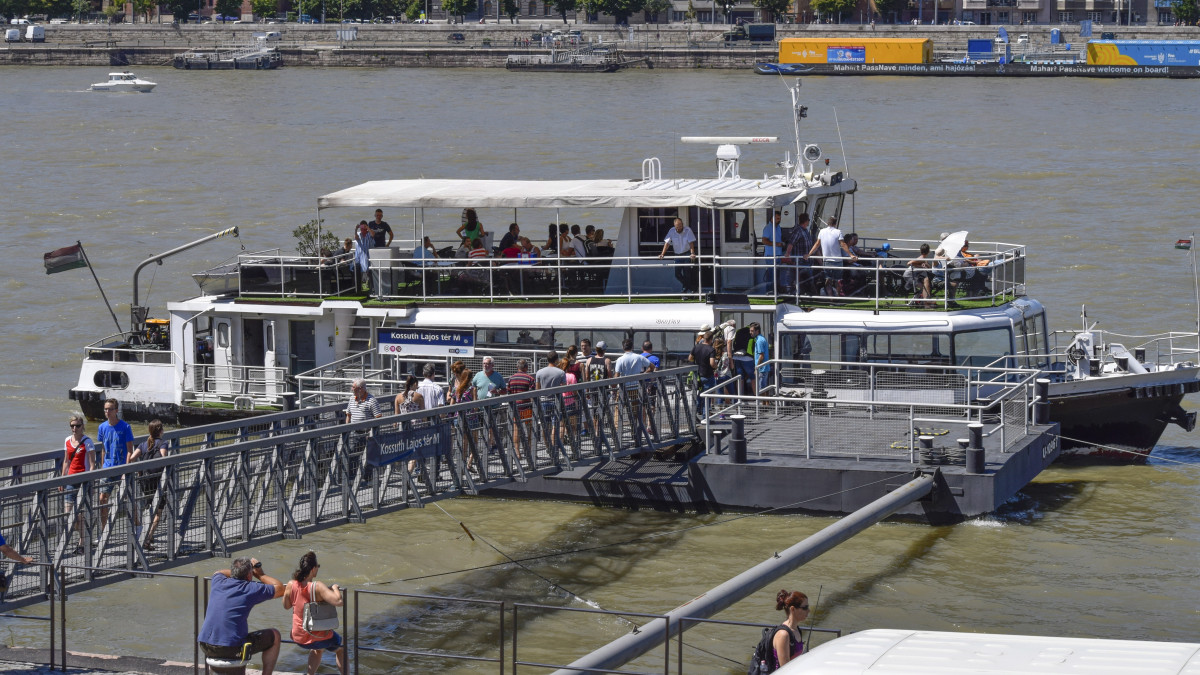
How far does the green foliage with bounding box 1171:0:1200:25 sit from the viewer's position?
5231 inches

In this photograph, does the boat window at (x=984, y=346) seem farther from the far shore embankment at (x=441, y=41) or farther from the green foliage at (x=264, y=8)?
the green foliage at (x=264, y=8)

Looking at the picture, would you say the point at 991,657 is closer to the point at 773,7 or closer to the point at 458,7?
the point at 773,7

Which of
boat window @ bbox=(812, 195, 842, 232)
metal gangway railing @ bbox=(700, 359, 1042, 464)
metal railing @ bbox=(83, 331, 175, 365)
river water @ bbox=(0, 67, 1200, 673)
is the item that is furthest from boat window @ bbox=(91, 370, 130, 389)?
boat window @ bbox=(812, 195, 842, 232)

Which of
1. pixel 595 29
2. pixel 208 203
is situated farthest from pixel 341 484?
pixel 595 29

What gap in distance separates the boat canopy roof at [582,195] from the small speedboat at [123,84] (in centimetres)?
8673

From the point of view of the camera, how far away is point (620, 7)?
468 ft

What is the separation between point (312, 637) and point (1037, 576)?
10.2 meters

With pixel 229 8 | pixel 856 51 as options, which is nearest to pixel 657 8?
pixel 856 51

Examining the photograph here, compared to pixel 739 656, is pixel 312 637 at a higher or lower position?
higher

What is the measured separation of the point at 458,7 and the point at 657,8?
18823mm

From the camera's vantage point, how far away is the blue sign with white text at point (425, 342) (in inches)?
942

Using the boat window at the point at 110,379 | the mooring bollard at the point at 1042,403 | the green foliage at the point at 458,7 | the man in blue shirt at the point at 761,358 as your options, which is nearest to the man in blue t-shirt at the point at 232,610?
the man in blue shirt at the point at 761,358

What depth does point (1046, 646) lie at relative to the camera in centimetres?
1003

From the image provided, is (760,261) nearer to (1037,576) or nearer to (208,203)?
(1037,576)
